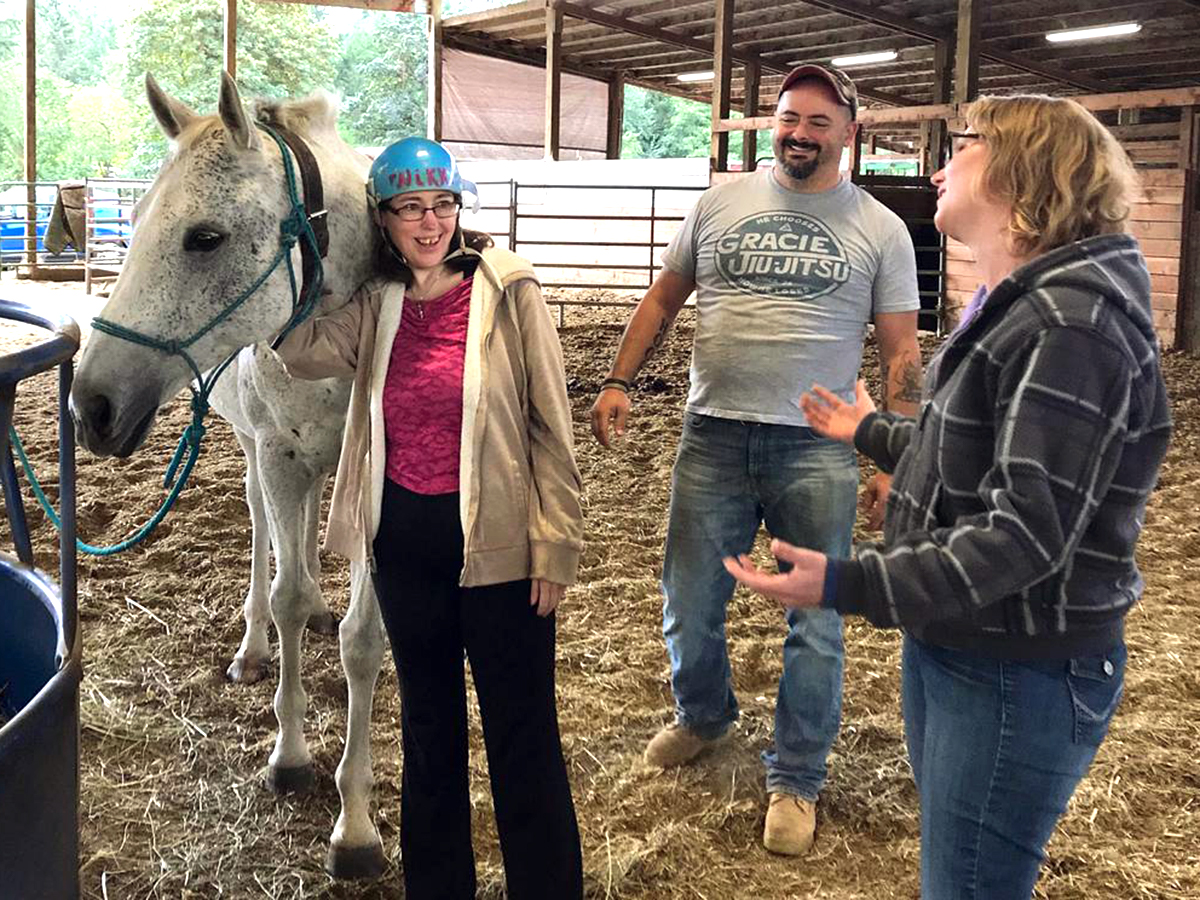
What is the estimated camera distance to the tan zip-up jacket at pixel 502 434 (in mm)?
1719

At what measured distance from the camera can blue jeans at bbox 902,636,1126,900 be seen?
4.09 feet

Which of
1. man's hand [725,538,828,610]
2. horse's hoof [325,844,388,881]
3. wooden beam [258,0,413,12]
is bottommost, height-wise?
horse's hoof [325,844,388,881]

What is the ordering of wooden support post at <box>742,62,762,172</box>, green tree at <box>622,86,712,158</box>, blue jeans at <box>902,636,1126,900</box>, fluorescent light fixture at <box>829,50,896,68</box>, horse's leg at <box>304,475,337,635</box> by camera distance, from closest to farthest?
blue jeans at <box>902,636,1126,900</box>
horse's leg at <box>304,475,337,635</box>
wooden support post at <box>742,62,762,172</box>
fluorescent light fixture at <box>829,50,896,68</box>
green tree at <box>622,86,712,158</box>

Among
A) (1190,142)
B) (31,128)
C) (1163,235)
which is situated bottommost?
(1163,235)

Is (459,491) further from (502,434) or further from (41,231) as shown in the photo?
(41,231)

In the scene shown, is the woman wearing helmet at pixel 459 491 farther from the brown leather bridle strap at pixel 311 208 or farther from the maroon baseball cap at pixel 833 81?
the maroon baseball cap at pixel 833 81

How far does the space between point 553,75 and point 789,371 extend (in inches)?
496

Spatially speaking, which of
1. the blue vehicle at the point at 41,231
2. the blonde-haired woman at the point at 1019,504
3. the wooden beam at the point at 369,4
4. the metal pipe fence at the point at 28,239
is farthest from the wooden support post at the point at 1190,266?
the metal pipe fence at the point at 28,239

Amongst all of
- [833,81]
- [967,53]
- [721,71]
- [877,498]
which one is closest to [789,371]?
[877,498]

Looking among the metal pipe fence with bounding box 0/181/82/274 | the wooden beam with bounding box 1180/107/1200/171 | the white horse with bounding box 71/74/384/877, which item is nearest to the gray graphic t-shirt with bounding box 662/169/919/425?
the white horse with bounding box 71/74/384/877

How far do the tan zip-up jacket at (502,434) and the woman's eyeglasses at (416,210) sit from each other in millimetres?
97

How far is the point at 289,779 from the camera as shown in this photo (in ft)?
8.26

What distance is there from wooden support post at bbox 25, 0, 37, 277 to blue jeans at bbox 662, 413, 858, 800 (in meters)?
13.2

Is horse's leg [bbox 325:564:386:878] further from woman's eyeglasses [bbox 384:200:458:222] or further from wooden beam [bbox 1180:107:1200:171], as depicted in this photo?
wooden beam [bbox 1180:107:1200:171]
